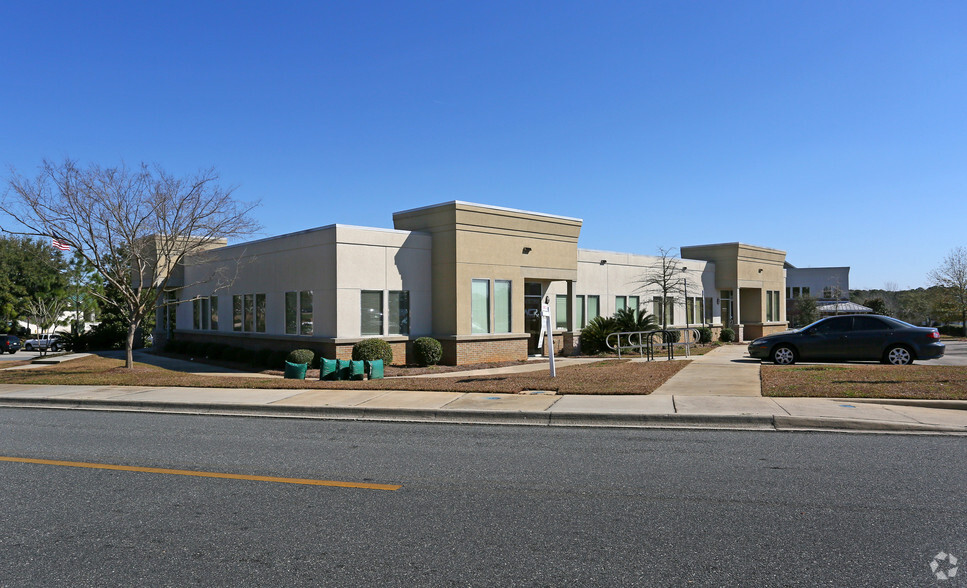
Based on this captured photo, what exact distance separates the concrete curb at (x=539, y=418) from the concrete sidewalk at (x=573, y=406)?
1 centimetres

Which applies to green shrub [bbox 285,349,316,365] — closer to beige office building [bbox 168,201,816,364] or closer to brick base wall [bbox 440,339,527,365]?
beige office building [bbox 168,201,816,364]

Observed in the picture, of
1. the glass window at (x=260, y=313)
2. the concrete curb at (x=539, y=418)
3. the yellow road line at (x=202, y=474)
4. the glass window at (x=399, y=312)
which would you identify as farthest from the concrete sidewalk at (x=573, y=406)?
the glass window at (x=260, y=313)

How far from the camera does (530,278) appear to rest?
25406 mm

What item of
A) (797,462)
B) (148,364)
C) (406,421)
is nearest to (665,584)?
(797,462)

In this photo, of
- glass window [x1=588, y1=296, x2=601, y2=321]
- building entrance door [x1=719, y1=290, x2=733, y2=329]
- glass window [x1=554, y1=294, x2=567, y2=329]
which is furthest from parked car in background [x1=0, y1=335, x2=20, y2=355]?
building entrance door [x1=719, y1=290, x2=733, y2=329]

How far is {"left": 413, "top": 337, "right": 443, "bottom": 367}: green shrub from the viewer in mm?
22031

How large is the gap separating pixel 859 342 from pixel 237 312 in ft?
69.5

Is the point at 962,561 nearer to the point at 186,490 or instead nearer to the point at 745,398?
the point at 186,490

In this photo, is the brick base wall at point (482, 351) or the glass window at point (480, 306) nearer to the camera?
the brick base wall at point (482, 351)

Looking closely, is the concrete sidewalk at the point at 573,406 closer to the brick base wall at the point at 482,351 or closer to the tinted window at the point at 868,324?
the tinted window at the point at 868,324

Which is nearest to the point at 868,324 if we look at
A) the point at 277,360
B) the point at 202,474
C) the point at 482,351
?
the point at 482,351

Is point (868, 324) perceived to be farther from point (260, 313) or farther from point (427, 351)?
point (260, 313)

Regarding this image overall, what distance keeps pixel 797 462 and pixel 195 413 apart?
989 cm

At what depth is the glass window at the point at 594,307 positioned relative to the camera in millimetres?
30141
